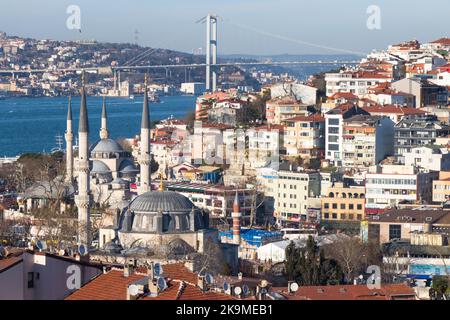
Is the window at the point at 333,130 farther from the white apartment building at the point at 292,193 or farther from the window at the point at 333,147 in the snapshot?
the white apartment building at the point at 292,193

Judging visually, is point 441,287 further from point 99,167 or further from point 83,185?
point 99,167

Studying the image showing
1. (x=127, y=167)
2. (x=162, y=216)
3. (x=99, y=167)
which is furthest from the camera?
(x=127, y=167)

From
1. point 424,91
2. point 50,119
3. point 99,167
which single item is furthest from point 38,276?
point 50,119

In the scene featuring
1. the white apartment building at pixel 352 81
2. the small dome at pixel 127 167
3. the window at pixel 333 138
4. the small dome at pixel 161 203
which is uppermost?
the white apartment building at pixel 352 81

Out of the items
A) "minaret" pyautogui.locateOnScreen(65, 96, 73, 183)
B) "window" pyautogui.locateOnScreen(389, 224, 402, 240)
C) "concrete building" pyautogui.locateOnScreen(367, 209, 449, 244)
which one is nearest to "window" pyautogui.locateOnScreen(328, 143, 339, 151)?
"minaret" pyautogui.locateOnScreen(65, 96, 73, 183)

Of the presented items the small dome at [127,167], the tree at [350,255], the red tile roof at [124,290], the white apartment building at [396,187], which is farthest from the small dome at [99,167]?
the red tile roof at [124,290]

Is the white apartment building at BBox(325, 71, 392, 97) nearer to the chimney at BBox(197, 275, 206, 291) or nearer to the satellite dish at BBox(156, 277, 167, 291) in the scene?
the chimney at BBox(197, 275, 206, 291)
